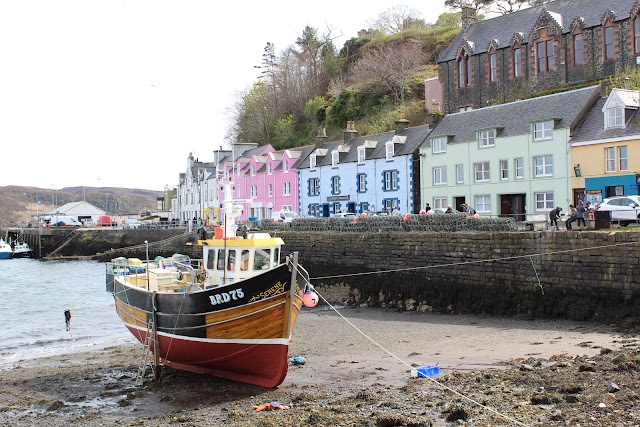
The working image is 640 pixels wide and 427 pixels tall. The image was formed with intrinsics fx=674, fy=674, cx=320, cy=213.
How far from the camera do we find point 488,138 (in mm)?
34125

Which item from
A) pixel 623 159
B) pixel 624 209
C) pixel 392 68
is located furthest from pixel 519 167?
pixel 392 68

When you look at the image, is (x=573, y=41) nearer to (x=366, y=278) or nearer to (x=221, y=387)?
(x=366, y=278)

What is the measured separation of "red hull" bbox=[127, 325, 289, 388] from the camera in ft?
38.1

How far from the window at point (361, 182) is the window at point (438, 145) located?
5889 millimetres

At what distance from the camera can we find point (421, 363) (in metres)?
12.6

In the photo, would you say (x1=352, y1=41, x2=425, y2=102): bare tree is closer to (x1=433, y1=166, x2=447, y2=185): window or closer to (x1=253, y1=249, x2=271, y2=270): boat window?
(x1=433, y1=166, x2=447, y2=185): window

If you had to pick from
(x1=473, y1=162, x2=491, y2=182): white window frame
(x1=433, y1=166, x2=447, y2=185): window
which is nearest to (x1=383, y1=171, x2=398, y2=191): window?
(x1=433, y1=166, x2=447, y2=185): window

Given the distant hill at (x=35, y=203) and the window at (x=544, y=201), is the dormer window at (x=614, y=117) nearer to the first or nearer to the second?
the window at (x=544, y=201)

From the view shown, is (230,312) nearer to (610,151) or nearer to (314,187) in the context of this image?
(610,151)

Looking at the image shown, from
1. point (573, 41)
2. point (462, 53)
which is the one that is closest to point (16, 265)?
point (462, 53)

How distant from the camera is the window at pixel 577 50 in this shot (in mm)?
40906

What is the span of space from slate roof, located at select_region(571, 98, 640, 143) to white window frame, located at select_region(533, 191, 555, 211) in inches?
109

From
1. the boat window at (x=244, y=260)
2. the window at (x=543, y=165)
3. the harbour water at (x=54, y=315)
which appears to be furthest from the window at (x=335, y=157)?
the boat window at (x=244, y=260)

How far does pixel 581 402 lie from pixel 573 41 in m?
36.9
